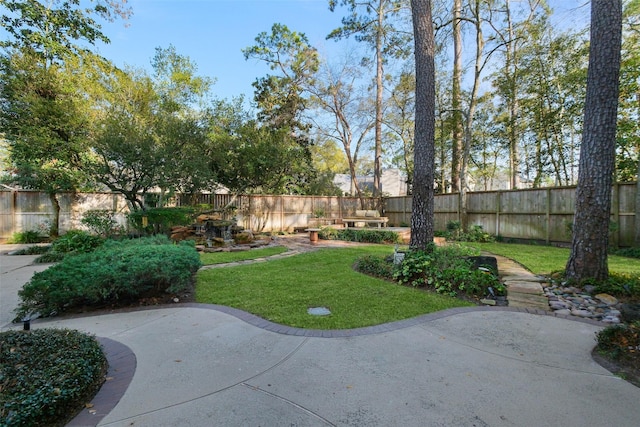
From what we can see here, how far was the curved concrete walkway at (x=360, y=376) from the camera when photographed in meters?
1.73

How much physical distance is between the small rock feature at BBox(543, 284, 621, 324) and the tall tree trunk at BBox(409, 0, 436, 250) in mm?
1952

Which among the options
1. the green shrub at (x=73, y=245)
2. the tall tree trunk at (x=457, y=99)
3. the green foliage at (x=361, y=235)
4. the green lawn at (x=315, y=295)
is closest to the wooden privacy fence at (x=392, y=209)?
the tall tree trunk at (x=457, y=99)

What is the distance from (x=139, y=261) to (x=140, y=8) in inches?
180

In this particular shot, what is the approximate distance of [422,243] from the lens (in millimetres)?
5395

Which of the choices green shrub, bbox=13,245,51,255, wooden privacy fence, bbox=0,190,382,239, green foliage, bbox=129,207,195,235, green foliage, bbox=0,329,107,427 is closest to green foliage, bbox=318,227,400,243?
wooden privacy fence, bbox=0,190,382,239

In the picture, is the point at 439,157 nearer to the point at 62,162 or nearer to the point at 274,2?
the point at 274,2

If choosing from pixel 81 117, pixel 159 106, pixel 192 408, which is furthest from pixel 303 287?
pixel 159 106

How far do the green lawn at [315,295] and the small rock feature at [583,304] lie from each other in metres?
1.12

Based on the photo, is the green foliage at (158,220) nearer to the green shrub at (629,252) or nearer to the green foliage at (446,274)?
the green foliage at (446,274)

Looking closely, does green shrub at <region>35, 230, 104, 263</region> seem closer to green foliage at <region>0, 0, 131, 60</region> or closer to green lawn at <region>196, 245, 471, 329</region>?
green lawn at <region>196, 245, 471, 329</region>

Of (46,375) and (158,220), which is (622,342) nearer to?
(46,375)

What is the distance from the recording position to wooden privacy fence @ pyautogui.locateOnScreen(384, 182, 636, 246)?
734cm

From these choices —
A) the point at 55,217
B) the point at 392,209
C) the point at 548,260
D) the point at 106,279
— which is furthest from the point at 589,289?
the point at 55,217

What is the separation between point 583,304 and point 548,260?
3.10 meters
